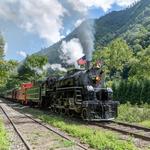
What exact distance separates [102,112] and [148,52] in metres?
51.1

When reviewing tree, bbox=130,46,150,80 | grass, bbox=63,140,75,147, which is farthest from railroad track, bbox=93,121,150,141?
tree, bbox=130,46,150,80

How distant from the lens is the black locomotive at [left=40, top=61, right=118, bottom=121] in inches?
954

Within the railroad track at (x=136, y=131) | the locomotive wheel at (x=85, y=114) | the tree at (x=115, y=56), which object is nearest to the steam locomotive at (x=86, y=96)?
the locomotive wheel at (x=85, y=114)

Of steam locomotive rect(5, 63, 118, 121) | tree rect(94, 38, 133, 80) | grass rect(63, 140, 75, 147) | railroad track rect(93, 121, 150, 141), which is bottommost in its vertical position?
grass rect(63, 140, 75, 147)

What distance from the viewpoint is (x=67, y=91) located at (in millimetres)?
27375

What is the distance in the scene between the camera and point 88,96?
24672 millimetres

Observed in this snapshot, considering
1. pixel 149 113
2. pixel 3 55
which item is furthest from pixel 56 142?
pixel 3 55

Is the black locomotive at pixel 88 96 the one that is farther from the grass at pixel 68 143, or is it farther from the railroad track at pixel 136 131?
the grass at pixel 68 143

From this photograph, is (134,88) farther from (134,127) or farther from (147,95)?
(134,127)

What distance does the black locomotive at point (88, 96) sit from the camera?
24.2m

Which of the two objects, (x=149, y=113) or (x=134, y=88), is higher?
(x=134, y=88)

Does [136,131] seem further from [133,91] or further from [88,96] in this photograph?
[133,91]

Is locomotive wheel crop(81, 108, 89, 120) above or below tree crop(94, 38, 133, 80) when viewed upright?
below

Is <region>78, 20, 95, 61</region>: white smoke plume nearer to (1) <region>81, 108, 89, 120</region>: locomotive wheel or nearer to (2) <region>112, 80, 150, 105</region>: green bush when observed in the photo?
(1) <region>81, 108, 89, 120</region>: locomotive wheel
